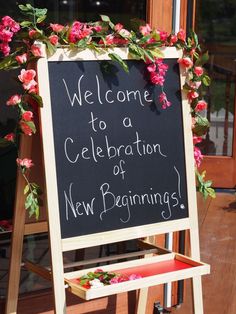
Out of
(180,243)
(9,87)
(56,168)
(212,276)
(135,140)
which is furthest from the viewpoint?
(212,276)

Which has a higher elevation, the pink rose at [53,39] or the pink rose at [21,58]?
the pink rose at [53,39]

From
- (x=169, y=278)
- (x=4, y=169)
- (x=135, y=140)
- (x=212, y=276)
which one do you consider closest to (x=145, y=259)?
(x=169, y=278)

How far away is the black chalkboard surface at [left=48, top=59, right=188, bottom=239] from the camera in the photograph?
2.76 metres

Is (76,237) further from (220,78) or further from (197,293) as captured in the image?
(220,78)

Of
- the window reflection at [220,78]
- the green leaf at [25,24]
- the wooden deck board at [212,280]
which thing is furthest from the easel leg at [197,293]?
the window reflection at [220,78]

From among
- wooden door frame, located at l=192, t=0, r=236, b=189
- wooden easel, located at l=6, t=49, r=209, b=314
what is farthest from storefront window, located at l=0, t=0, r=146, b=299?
wooden door frame, located at l=192, t=0, r=236, b=189

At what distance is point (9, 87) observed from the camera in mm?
3275

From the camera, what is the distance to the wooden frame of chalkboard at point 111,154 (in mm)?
2720

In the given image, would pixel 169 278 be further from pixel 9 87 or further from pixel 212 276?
pixel 212 276

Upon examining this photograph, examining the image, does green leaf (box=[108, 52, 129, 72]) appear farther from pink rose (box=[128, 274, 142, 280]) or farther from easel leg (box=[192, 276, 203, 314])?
easel leg (box=[192, 276, 203, 314])

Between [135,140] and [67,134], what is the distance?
31 cm

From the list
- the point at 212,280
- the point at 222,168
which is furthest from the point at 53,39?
the point at 222,168

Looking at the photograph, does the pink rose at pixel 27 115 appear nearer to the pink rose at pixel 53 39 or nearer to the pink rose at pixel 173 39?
the pink rose at pixel 53 39

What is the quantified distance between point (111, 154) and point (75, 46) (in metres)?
0.43
